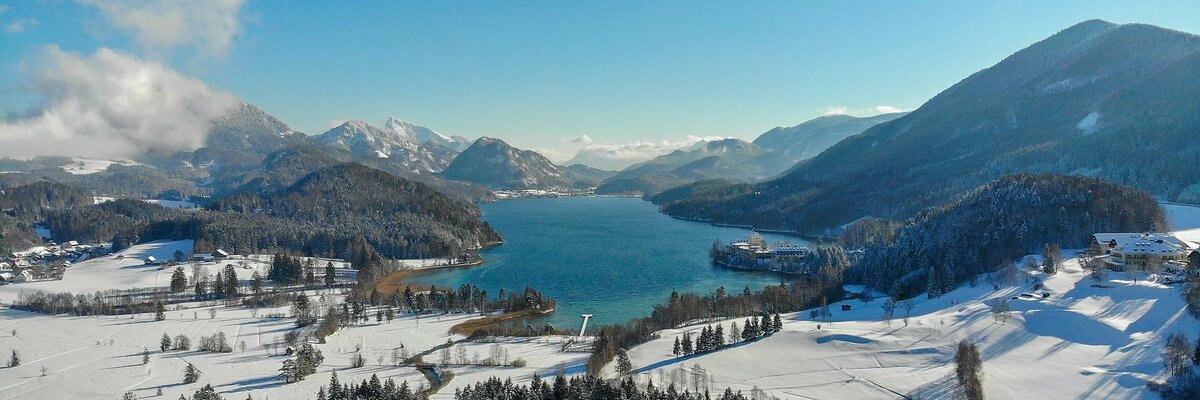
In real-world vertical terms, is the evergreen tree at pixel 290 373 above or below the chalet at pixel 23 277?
below

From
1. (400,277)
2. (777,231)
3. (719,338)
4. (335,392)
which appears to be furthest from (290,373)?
(777,231)

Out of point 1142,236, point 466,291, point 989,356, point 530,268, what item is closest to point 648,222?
point 530,268

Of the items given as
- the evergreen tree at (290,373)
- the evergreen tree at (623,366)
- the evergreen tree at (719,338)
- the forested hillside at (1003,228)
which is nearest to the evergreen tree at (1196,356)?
the forested hillside at (1003,228)

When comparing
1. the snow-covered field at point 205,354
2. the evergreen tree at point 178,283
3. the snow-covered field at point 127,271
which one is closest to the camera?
the snow-covered field at point 205,354

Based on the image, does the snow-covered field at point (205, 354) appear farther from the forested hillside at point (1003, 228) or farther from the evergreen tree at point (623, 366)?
the forested hillside at point (1003, 228)

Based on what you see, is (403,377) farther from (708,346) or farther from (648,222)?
(648,222)

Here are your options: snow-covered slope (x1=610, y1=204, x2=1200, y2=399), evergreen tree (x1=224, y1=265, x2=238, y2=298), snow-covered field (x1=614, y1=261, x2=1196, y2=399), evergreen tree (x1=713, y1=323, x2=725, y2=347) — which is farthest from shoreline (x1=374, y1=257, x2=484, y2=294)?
snow-covered field (x1=614, y1=261, x2=1196, y2=399)
